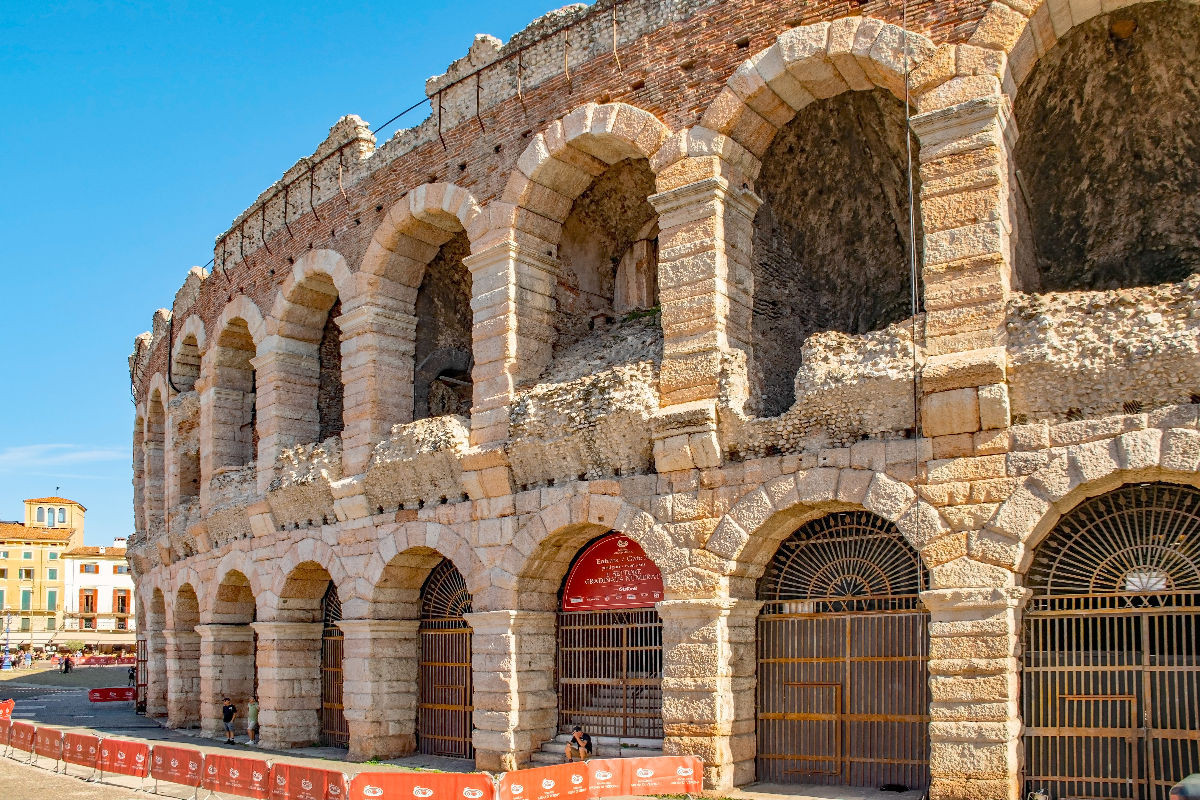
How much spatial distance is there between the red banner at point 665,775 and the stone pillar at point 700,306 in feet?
9.32

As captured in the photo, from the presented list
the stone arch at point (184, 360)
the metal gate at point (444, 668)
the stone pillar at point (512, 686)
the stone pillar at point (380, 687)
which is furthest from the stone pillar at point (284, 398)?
the stone pillar at point (512, 686)

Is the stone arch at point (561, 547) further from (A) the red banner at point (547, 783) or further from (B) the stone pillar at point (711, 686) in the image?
(A) the red banner at point (547, 783)

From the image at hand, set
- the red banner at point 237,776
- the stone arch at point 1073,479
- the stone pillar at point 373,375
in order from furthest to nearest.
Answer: the stone pillar at point 373,375 → the red banner at point 237,776 → the stone arch at point 1073,479

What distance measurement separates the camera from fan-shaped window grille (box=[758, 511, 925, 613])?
1092 centimetres

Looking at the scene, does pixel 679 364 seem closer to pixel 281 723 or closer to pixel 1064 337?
pixel 1064 337

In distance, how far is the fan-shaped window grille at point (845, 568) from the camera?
10922mm

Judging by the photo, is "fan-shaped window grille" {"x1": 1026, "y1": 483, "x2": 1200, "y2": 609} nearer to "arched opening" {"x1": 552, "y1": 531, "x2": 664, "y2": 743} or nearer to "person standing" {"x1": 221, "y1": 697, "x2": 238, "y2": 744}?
"arched opening" {"x1": 552, "y1": 531, "x2": 664, "y2": 743}

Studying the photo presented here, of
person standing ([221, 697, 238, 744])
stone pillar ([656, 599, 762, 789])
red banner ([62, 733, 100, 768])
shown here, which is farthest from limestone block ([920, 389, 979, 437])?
person standing ([221, 697, 238, 744])

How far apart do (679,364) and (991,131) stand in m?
3.69

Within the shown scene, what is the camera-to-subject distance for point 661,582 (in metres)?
12.5

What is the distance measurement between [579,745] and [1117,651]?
548cm

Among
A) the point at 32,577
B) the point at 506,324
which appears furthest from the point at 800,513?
the point at 32,577

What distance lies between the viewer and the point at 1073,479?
9430mm

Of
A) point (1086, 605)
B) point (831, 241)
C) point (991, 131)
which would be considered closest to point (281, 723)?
point (831, 241)
